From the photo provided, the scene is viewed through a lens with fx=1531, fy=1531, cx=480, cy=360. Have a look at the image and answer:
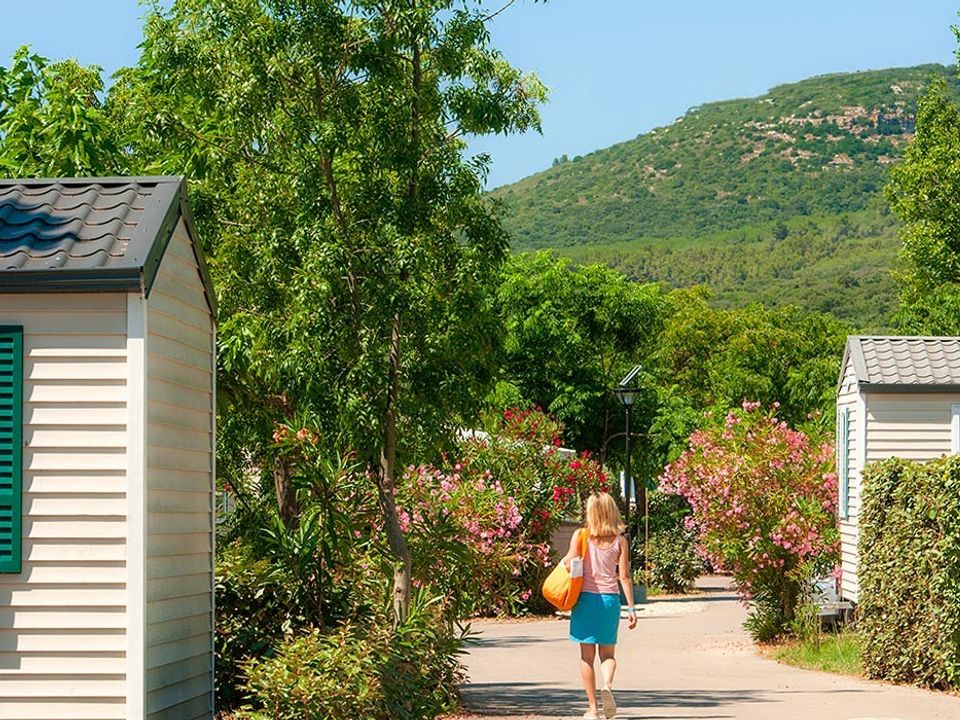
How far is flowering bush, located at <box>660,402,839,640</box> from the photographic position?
21.2 meters

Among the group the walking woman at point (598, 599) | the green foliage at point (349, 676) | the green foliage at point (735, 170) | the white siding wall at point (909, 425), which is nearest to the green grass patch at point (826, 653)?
the white siding wall at point (909, 425)

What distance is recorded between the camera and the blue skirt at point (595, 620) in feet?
41.5

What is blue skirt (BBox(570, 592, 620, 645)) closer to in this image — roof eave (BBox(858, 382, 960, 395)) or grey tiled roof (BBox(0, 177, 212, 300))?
grey tiled roof (BBox(0, 177, 212, 300))

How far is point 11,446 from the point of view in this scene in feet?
29.9

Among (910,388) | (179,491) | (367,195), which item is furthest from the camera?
(910,388)

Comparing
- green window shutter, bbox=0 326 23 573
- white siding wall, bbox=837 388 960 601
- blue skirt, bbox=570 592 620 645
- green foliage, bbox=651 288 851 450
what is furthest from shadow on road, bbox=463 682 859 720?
green foliage, bbox=651 288 851 450

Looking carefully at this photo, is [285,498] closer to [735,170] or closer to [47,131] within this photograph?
[47,131]

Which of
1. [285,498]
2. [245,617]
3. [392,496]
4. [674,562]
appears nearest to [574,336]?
[674,562]

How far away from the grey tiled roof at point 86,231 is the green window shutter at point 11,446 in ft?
1.21

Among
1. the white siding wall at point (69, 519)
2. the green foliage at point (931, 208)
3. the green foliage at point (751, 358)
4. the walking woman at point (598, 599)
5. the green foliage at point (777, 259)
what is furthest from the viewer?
the green foliage at point (777, 259)

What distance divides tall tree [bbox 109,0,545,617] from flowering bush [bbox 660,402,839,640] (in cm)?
746

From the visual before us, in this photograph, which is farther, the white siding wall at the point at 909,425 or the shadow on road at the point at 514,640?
the shadow on road at the point at 514,640

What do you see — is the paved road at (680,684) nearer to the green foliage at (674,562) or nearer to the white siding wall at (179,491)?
the white siding wall at (179,491)

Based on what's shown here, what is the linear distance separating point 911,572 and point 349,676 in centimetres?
717
